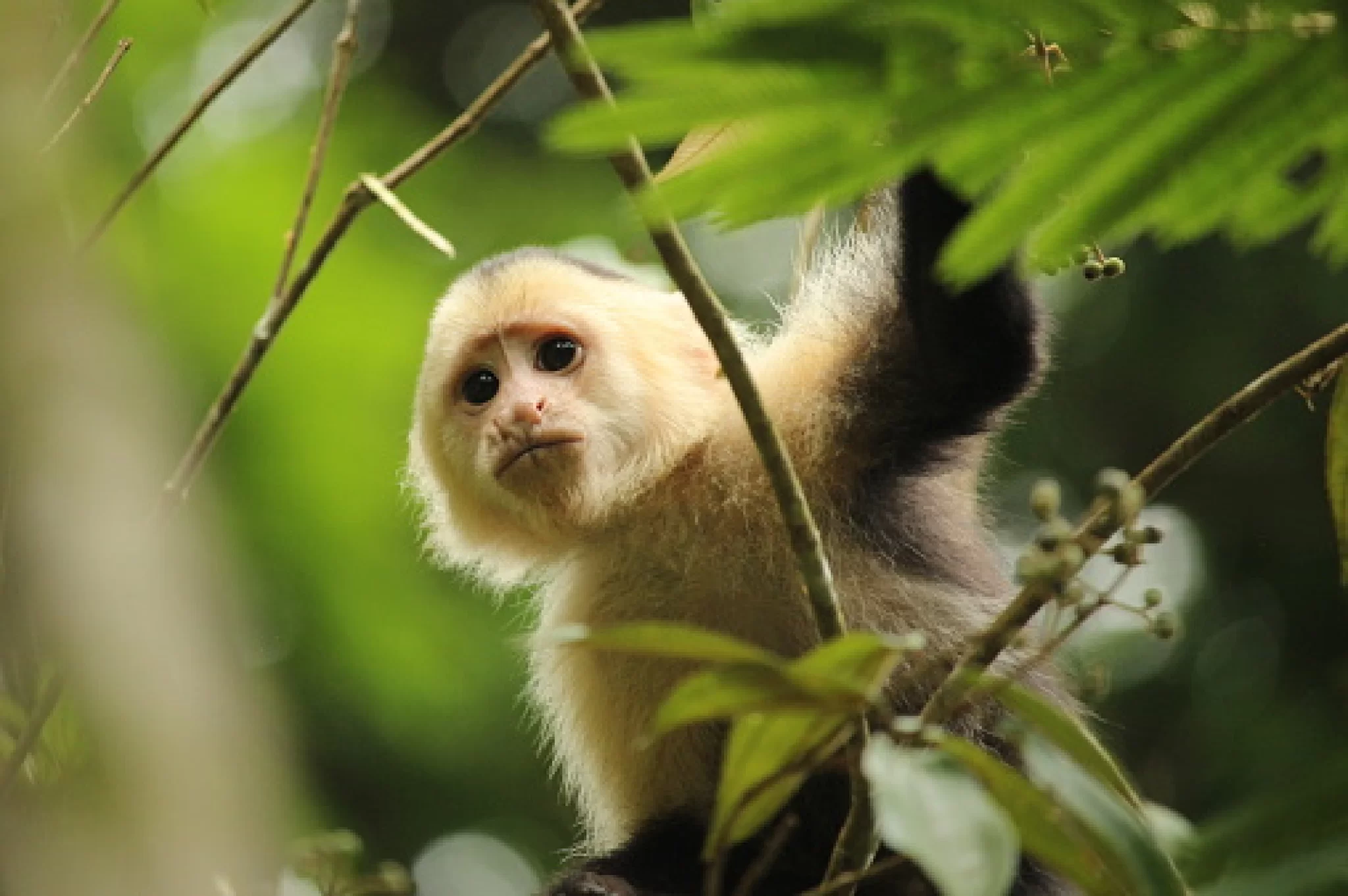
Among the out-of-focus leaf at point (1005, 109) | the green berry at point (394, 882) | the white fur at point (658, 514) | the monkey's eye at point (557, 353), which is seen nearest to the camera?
the out-of-focus leaf at point (1005, 109)

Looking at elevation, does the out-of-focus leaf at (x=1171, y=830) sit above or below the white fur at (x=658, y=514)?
below

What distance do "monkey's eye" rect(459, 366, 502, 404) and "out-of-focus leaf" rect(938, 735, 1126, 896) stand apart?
3328mm

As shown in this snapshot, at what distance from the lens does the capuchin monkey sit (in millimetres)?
4656

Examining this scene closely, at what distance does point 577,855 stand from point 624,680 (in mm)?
1019

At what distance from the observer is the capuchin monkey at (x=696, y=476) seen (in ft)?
15.3

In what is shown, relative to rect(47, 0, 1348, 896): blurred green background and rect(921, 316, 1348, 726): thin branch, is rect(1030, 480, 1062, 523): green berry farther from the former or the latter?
rect(47, 0, 1348, 896): blurred green background

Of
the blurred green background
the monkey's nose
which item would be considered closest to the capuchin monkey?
the monkey's nose

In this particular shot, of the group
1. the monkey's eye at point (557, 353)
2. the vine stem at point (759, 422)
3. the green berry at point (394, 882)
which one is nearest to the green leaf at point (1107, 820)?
the vine stem at point (759, 422)

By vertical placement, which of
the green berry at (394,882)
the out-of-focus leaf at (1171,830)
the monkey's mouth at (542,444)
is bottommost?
the out-of-focus leaf at (1171,830)

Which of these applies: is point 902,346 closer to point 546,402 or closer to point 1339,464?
point 546,402

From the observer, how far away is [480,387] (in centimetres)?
559

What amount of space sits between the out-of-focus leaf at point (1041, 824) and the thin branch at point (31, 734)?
105 centimetres

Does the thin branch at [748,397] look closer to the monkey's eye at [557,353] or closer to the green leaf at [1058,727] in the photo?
the green leaf at [1058,727]

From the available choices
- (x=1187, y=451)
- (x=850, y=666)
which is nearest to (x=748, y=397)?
(x=1187, y=451)
